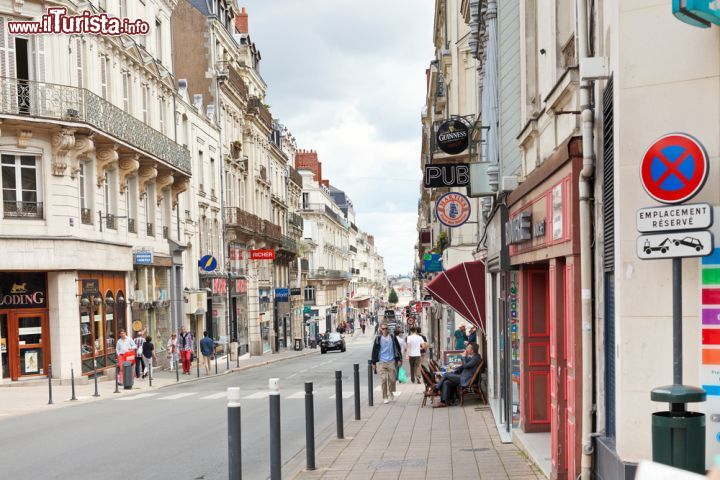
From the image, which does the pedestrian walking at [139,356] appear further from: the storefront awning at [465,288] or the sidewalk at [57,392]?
the storefront awning at [465,288]

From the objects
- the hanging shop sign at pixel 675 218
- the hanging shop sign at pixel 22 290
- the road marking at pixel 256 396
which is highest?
the hanging shop sign at pixel 22 290

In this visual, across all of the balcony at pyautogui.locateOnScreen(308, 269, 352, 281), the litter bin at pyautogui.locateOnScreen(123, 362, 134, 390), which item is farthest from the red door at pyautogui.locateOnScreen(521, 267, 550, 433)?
the balcony at pyautogui.locateOnScreen(308, 269, 352, 281)

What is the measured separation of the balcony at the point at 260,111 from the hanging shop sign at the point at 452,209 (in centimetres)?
3313

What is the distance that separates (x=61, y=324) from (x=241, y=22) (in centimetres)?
3681

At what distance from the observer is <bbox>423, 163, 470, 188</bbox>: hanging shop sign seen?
18.3 meters

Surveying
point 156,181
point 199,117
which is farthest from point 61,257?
point 199,117

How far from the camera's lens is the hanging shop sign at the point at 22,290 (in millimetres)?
25547

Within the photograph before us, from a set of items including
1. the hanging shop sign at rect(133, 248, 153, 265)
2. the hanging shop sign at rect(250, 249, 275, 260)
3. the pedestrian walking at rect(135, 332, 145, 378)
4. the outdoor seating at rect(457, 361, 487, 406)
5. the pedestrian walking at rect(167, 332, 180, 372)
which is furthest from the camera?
the hanging shop sign at rect(250, 249, 275, 260)

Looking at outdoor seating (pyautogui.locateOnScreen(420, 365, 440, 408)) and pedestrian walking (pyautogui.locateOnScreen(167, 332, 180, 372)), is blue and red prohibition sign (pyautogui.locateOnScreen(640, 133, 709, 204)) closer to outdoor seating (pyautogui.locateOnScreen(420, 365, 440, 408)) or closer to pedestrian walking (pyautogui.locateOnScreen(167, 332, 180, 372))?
outdoor seating (pyautogui.locateOnScreen(420, 365, 440, 408))

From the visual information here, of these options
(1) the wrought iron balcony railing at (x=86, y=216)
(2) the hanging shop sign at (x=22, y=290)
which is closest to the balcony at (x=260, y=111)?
(1) the wrought iron balcony railing at (x=86, y=216)

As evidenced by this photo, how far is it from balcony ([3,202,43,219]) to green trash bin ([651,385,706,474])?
23.1 m

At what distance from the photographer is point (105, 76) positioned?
29.8 meters

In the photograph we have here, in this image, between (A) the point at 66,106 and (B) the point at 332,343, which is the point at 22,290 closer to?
(A) the point at 66,106

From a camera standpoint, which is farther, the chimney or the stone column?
the chimney
